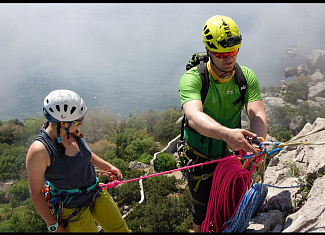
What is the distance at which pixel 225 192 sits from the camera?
3.63 meters

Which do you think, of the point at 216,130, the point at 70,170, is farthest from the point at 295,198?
the point at 70,170

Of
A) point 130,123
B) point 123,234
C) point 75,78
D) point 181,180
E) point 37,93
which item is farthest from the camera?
point 75,78

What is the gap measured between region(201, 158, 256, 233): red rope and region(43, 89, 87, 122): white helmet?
5.32 ft

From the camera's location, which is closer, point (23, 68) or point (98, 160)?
point (98, 160)

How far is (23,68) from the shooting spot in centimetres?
17812

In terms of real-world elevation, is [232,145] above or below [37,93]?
above

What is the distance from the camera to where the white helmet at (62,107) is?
3.26 metres

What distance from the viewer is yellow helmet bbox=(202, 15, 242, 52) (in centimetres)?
327

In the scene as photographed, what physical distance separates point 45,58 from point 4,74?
31.4 meters

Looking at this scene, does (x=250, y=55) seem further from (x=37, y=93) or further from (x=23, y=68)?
(x=23, y=68)

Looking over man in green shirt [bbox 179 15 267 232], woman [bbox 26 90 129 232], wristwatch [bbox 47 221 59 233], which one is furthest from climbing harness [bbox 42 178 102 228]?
man in green shirt [bbox 179 15 267 232]

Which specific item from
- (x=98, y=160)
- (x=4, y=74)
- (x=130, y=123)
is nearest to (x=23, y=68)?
(x=4, y=74)

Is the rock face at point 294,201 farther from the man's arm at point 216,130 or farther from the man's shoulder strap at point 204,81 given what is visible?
the man's shoulder strap at point 204,81

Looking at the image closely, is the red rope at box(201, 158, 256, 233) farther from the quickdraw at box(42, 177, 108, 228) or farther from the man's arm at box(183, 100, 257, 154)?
the quickdraw at box(42, 177, 108, 228)
